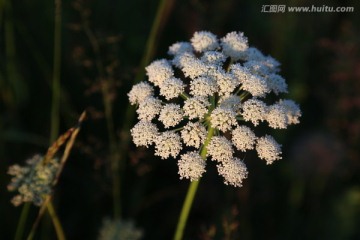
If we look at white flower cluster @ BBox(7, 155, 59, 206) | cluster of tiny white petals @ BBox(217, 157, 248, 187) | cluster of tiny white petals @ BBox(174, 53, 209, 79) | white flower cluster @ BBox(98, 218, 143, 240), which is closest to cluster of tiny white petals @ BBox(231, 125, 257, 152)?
cluster of tiny white petals @ BBox(217, 157, 248, 187)

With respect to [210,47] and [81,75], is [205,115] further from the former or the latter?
[81,75]

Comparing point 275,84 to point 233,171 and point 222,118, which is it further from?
point 233,171

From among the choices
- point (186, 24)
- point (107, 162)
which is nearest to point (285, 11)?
point (186, 24)

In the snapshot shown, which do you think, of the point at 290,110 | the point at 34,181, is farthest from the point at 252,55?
the point at 34,181

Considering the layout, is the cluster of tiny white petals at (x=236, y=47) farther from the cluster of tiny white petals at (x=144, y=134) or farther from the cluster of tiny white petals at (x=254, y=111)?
the cluster of tiny white petals at (x=144, y=134)

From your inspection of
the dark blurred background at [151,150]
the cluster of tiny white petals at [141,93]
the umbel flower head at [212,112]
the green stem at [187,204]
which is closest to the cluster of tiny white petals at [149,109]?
the umbel flower head at [212,112]
